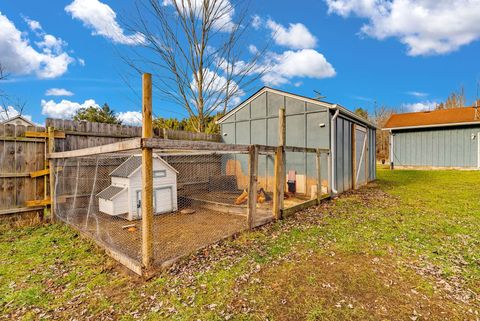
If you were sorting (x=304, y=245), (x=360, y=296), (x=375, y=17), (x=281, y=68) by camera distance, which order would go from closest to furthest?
1. (x=360, y=296)
2. (x=304, y=245)
3. (x=375, y=17)
4. (x=281, y=68)

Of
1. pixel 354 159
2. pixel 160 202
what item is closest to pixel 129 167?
pixel 160 202

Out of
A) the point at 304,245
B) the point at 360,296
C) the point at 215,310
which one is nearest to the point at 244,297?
the point at 215,310

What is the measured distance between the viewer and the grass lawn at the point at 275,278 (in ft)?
6.94

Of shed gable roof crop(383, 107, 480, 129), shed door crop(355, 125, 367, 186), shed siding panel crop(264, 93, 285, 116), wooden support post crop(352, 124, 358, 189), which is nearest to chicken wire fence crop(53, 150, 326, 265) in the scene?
shed siding panel crop(264, 93, 285, 116)

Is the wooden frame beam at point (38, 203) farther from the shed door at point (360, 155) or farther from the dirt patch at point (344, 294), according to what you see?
the shed door at point (360, 155)

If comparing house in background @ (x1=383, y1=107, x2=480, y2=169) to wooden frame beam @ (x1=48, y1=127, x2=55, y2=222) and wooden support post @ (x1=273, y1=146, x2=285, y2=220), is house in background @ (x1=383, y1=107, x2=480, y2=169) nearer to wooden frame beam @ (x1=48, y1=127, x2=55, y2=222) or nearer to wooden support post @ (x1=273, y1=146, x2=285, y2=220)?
wooden support post @ (x1=273, y1=146, x2=285, y2=220)

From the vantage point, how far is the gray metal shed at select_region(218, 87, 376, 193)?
7059 mm

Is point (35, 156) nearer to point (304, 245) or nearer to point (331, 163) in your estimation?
point (304, 245)

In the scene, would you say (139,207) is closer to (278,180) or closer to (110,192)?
(110,192)

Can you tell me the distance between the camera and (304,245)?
360 centimetres

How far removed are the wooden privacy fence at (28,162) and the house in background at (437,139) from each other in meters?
16.5

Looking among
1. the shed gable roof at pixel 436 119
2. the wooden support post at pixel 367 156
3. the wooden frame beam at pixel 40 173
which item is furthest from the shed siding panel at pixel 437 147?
the wooden frame beam at pixel 40 173

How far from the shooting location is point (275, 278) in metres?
2.64

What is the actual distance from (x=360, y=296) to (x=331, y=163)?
16.8ft
